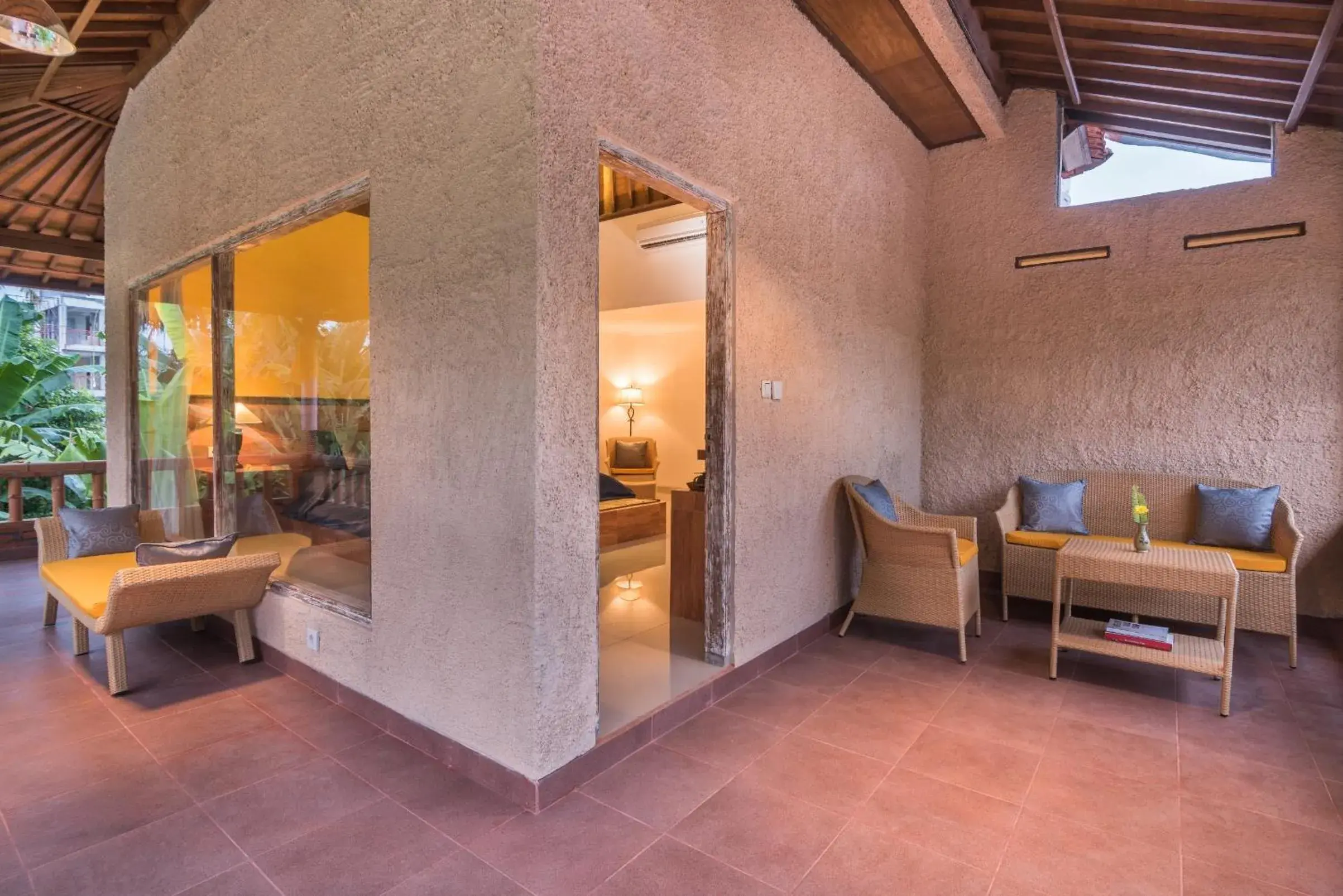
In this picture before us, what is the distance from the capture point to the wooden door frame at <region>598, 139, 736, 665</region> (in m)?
3.13

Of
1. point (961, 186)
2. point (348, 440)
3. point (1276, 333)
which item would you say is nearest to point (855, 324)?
point (961, 186)

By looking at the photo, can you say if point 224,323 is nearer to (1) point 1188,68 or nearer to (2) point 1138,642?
(2) point 1138,642

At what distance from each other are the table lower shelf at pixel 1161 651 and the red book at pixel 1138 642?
0.01 metres

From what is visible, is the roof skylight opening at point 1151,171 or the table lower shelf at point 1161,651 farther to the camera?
the roof skylight opening at point 1151,171

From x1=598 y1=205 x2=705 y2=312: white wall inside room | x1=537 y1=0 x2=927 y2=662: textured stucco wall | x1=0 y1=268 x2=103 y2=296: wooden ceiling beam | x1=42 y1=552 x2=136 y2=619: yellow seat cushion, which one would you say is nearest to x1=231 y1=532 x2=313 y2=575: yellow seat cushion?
x1=42 y1=552 x2=136 y2=619: yellow seat cushion

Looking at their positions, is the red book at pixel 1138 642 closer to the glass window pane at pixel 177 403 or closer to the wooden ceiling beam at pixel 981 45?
the wooden ceiling beam at pixel 981 45

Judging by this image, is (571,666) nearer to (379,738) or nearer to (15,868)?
(379,738)

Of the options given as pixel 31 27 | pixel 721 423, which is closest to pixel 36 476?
pixel 31 27

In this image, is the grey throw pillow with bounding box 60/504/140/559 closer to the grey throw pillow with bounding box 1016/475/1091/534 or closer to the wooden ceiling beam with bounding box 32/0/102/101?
the wooden ceiling beam with bounding box 32/0/102/101

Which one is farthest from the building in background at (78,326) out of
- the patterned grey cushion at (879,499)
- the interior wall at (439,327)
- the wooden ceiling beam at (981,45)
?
the wooden ceiling beam at (981,45)

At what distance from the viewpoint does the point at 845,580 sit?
14.2 ft

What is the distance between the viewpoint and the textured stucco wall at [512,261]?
2201 mm

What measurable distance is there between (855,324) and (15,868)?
4.37m

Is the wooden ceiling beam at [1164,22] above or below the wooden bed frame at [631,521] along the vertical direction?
above
